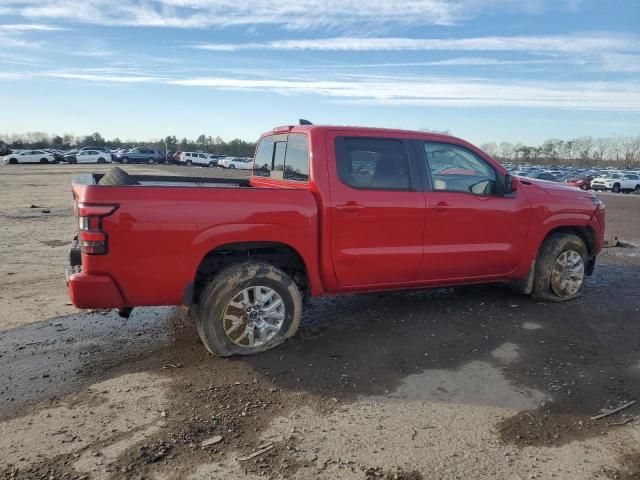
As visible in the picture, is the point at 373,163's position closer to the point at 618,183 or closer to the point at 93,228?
the point at 93,228

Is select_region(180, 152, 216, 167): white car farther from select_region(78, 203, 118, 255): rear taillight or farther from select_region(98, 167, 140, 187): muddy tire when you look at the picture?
select_region(78, 203, 118, 255): rear taillight

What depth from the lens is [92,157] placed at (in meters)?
54.6

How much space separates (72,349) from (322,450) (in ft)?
8.71

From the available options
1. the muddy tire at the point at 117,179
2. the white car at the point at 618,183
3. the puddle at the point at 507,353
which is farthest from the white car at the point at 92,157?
the puddle at the point at 507,353

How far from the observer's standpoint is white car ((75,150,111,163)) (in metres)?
54.3

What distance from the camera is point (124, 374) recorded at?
3965mm

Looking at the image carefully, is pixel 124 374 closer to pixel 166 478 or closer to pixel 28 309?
pixel 166 478

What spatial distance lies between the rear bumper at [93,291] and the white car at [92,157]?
5621cm

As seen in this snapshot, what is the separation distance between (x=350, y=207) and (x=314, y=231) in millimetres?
403

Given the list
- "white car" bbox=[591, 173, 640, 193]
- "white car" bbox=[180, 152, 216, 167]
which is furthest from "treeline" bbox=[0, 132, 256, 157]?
"white car" bbox=[591, 173, 640, 193]

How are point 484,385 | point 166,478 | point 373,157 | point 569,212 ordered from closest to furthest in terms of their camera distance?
point 166,478, point 484,385, point 373,157, point 569,212

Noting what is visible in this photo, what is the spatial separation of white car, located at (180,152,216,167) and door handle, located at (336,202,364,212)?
194 feet

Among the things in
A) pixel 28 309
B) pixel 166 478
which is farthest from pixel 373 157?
pixel 28 309

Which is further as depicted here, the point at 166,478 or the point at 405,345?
the point at 405,345
